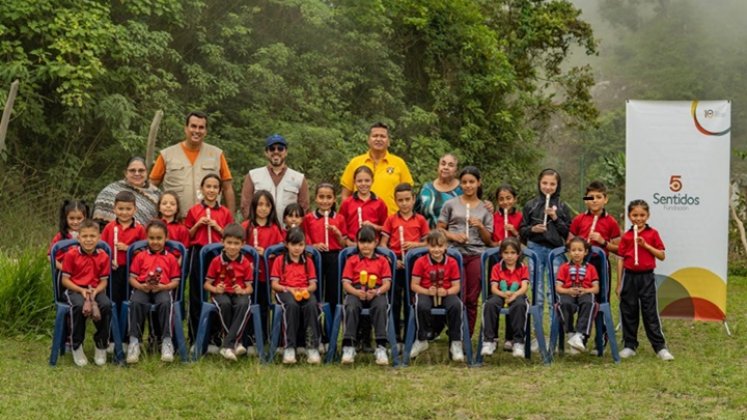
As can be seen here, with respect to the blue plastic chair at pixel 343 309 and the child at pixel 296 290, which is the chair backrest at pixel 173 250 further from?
the blue plastic chair at pixel 343 309

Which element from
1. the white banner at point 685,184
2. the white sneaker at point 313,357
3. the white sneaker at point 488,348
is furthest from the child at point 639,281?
the white sneaker at point 313,357

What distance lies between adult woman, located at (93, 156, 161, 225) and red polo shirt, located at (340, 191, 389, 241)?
1444 mm

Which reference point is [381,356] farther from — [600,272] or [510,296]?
[600,272]

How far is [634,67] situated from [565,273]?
4928 cm

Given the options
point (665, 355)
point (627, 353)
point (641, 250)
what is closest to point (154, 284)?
point (627, 353)

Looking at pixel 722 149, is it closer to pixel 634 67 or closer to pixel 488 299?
pixel 488 299

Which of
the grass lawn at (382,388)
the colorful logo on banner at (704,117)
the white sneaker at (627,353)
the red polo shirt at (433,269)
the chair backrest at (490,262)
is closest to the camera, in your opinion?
the grass lawn at (382,388)

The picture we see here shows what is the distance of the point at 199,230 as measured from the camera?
7.18m

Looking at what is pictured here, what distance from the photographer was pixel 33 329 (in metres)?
7.69

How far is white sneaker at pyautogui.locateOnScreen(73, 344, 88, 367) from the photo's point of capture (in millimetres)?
6674

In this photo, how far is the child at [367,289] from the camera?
6.81 meters

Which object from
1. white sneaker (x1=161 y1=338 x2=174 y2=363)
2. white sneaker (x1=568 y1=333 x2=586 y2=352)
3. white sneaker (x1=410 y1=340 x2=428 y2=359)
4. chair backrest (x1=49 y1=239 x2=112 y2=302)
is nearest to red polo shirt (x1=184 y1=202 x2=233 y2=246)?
chair backrest (x1=49 y1=239 x2=112 y2=302)

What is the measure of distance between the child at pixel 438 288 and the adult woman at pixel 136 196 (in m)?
2.03

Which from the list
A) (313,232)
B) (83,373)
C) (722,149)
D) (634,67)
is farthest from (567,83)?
(634,67)
